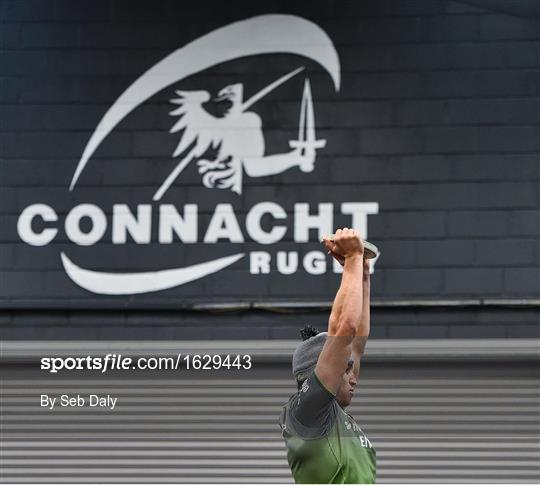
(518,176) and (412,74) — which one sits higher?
(412,74)

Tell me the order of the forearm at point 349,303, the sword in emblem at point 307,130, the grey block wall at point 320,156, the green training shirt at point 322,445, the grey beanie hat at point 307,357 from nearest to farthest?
the forearm at point 349,303 → the green training shirt at point 322,445 → the grey beanie hat at point 307,357 → the grey block wall at point 320,156 → the sword in emblem at point 307,130

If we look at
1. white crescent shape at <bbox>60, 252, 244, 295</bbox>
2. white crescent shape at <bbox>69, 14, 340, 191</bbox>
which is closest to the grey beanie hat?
white crescent shape at <bbox>60, 252, 244, 295</bbox>

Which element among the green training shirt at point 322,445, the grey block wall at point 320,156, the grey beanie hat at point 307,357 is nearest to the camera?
the green training shirt at point 322,445

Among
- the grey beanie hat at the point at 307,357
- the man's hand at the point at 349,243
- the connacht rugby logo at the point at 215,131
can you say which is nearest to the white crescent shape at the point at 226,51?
the connacht rugby logo at the point at 215,131

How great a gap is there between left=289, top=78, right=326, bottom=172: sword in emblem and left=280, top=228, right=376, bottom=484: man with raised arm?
154 inches

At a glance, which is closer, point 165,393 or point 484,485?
point 484,485

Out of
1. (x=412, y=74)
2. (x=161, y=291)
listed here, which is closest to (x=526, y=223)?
(x=412, y=74)

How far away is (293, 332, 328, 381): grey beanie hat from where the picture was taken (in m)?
4.65

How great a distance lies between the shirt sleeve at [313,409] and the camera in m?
4.34

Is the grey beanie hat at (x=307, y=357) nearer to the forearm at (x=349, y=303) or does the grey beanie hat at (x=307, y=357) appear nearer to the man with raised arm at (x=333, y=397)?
the man with raised arm at (x=333, y=397)

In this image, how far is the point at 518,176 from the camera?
27.7ft

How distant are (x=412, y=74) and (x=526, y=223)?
4.00 feet

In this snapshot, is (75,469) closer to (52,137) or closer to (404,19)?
(52,137)

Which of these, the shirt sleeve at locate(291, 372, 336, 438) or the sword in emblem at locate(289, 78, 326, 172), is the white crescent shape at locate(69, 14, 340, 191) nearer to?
the sword in emblem at locate(289, 78, 326, 172)
